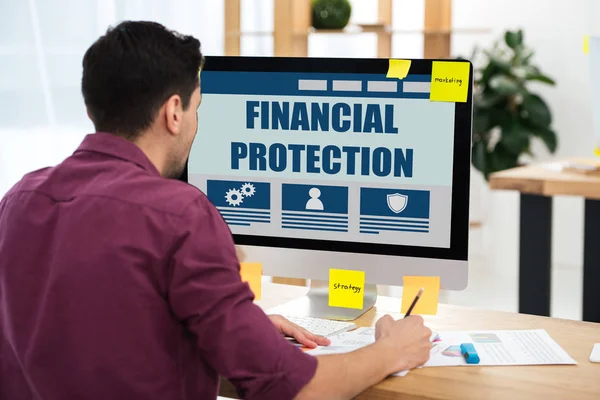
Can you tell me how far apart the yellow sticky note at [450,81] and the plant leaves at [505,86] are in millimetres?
3329

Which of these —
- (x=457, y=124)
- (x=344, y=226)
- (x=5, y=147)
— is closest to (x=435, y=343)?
(x=344, y=226)

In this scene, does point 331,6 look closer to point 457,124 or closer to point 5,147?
point 5,147

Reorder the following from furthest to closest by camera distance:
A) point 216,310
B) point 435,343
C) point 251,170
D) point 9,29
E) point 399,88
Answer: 1. point 9,29
2. point 251,170
3. point 399,88
4. point 435,343
5. point 216,310

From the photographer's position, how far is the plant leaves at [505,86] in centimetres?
470

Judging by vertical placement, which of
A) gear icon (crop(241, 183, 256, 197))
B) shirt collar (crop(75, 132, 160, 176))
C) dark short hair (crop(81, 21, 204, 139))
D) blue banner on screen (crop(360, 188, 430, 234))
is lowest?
blue banner on screen (crop(360, 188, 430, 234))

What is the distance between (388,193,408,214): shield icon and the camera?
A: 1.56 m

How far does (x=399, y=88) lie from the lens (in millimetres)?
1541

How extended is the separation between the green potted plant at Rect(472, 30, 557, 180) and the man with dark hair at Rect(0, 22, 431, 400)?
387 centimetres

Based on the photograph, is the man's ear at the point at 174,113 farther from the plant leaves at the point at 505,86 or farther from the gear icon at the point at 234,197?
the plant leaves at the point at 505,86

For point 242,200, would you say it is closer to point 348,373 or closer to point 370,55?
point 348,373

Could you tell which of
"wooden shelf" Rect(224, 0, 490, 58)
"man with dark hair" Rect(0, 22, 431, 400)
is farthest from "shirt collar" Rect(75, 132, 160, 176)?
"wooden shelf" Rect(224, 0, 490, 58)

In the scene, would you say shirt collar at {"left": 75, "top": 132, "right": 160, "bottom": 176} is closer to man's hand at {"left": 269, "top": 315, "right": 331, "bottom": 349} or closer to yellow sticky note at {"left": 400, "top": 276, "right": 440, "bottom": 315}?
man's hand at {"left": 269, "top": 315, "right": 331, "bottom": 349}

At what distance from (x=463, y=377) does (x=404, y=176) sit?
44 cm

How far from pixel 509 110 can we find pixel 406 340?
3.78 meters
